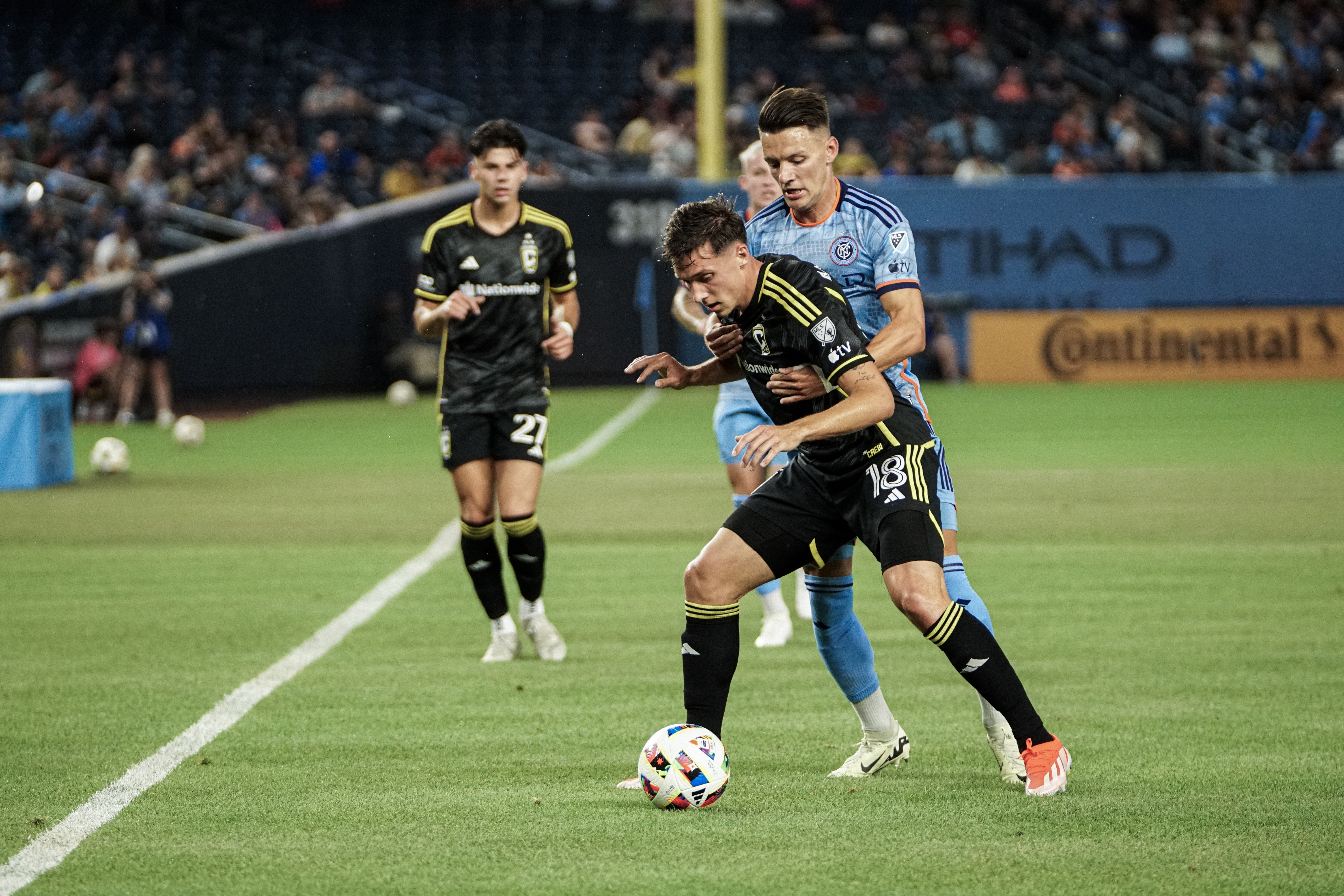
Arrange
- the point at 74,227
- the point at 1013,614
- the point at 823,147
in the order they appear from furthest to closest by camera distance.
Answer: the point at 74,227
the point at 1013,614
the point at 823,147

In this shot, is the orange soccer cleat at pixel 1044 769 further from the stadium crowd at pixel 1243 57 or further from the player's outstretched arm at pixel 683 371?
the stadium crowd at pixel 1243 57

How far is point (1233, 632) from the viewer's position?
8.08 meters

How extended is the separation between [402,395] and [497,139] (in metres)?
18.4

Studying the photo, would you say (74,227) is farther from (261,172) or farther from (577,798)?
(577,798)

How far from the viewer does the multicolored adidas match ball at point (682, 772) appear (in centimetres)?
505

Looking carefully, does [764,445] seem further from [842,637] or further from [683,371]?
[842,637]

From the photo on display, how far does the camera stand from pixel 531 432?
7789mm

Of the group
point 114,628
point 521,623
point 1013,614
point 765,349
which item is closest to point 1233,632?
point 1013,614

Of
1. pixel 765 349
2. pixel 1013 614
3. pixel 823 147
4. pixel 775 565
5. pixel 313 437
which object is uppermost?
pixel 823 147

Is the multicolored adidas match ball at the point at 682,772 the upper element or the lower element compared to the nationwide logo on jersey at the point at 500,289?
lower

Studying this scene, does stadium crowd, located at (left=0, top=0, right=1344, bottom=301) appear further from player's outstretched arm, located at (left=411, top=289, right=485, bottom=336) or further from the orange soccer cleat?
the orange soccer cleat

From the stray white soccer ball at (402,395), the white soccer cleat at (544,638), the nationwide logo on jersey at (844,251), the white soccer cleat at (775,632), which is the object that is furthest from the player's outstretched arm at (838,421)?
the stray white soccer ball at (402,395)

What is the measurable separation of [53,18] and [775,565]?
30.7 meters

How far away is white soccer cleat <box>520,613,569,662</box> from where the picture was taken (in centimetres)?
773
